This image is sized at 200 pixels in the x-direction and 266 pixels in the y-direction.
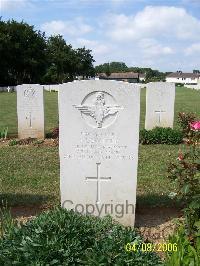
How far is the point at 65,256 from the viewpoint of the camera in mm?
3701

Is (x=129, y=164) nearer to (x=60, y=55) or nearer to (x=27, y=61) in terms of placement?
(x=27, y=61)

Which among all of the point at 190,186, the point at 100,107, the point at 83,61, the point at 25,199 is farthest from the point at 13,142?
the point at 83,61

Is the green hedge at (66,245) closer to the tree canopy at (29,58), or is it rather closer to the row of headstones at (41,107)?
the row of headstones at (41,107)

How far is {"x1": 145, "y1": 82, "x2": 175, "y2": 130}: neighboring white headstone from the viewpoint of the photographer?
12.6m

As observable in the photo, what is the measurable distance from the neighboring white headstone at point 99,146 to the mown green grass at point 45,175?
1107 mm

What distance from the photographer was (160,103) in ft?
42.0

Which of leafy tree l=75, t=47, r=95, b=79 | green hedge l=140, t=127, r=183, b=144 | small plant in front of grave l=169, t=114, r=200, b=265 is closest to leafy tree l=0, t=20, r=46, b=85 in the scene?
leafy tree l=75, t=47, r=95, b=79

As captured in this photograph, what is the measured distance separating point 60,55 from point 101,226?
231 ft

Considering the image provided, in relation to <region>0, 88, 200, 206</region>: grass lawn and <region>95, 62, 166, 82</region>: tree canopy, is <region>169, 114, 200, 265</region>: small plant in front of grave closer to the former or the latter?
<region>0, 88, 200, 206</region>: grass lawn

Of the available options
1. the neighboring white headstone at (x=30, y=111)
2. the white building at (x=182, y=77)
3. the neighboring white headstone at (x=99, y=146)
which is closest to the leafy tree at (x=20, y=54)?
the neighboring white headstone at (x=30, y=111)

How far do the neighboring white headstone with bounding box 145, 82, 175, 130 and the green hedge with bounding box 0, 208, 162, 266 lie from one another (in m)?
8.85

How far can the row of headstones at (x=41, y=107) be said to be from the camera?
40.4ft

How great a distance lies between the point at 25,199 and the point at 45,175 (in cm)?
155

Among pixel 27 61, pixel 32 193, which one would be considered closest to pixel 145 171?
pixel 32 193
